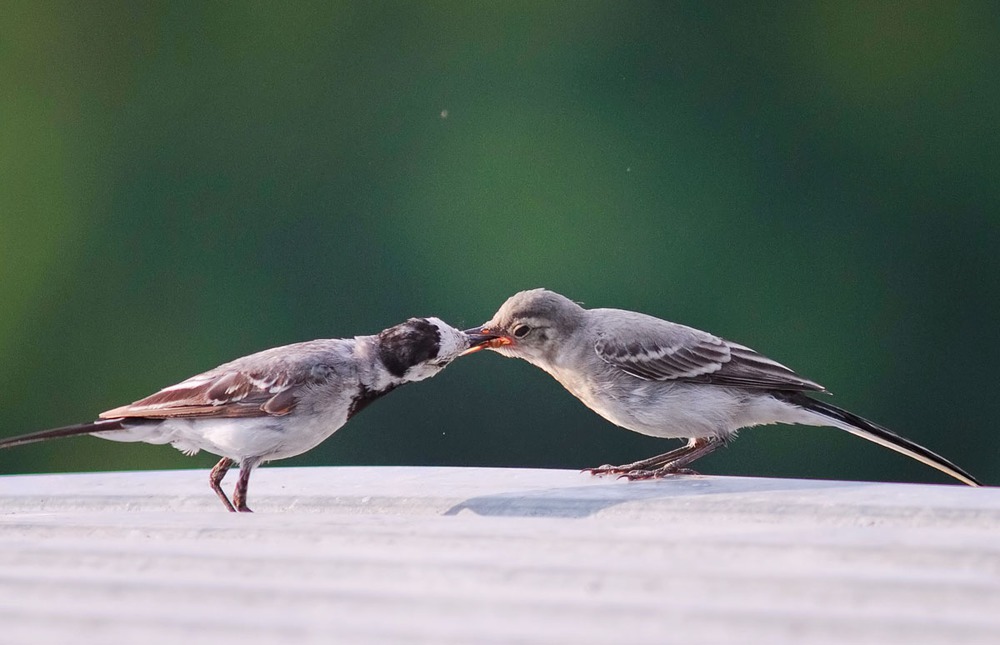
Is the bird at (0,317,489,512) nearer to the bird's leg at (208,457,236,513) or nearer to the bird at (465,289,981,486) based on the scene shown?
the bird's leg at (208,457,236,513)

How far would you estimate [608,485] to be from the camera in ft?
10.9

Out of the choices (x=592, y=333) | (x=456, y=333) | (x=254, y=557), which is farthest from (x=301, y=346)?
(x=254, y=557)

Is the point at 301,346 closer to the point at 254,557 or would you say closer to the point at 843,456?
the point at 254,557

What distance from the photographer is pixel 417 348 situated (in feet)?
16.0

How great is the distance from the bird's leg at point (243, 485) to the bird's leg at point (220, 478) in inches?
1.4

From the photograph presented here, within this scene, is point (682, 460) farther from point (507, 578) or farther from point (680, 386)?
point (507, 578)

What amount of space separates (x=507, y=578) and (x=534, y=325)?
336cm

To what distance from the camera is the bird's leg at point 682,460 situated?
435cm

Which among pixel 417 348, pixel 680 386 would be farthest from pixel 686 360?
pixel 417 348

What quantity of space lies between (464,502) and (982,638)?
1727 millimetres

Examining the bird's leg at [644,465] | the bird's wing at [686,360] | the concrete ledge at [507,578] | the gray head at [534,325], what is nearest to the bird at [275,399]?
the gray head at [534,325]

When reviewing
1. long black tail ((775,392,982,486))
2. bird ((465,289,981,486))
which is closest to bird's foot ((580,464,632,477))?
bird ((465,289,981,486))

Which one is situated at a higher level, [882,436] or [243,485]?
[243,485]

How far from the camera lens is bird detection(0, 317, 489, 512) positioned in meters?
4.52
